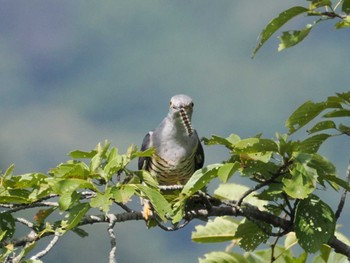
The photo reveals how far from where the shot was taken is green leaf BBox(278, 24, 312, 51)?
13.8ft

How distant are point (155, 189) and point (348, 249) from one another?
4.36 feet

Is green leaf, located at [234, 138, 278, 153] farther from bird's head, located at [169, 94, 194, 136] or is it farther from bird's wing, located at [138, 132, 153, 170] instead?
bird's wing, located at [138, 132, 153, 170]

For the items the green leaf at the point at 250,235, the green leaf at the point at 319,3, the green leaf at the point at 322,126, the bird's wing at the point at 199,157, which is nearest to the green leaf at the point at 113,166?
the green leaf at the point at 250,235

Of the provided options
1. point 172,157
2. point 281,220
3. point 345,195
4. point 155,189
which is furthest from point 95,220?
point 172,157

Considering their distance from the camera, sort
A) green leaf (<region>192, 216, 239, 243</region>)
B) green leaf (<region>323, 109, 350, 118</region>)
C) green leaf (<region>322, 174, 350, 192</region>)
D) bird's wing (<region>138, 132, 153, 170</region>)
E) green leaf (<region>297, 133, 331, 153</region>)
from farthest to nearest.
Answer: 1. bird's wing (<region>138, 132, 153, 170</region>)
2. green leaf (<region>192, 216, 239, 243</region>)
3. green leaf (<region>297, 133, 331, 153</region>)
4. green leaf (<region>323, 109, 350, 118</region>)
5. green leaf (<region>322, 174, 350, 192</region>)

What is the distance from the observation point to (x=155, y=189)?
13.8 ft

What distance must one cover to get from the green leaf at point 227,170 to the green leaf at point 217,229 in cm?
98

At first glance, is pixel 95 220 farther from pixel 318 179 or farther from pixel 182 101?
pixel 182 101

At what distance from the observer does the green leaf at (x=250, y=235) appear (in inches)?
189

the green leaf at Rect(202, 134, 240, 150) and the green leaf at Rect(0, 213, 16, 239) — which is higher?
the green leaf at Rect(202, 134, 240, 150)

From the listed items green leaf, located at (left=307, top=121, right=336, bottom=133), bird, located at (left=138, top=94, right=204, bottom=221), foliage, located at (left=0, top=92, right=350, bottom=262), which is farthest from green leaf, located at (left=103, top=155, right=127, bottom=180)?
bird, located at (left=138, top=94, right=204, bottom=221)

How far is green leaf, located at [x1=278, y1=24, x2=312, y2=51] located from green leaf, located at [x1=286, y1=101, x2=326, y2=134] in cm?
35

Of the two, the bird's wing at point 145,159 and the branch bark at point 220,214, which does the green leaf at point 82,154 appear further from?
the bird's wing at point 145,159

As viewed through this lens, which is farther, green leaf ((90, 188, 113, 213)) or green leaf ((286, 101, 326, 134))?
green leaf ((286, 101, 326, 134))
